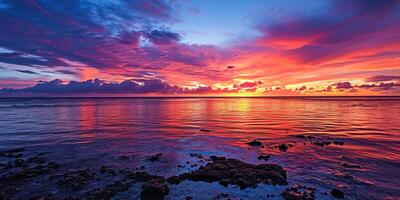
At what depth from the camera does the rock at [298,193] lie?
36.1 ft

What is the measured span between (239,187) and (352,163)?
11.0 meters

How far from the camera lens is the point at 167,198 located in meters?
11.1

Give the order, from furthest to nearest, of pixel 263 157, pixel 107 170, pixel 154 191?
pixel 263 157, pixel 107 170, pixel 154 191

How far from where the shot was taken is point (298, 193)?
455 inches

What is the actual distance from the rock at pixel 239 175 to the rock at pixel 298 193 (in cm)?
86

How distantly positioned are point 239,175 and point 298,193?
3.47 meters

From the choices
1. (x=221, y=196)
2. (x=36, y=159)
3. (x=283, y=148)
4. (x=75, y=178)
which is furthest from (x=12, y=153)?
(x=283, y=148)

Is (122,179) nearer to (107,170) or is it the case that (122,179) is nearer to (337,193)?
(107,170)

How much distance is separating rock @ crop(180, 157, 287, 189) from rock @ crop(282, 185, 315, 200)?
86 cm

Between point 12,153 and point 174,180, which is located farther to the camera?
point 12,153

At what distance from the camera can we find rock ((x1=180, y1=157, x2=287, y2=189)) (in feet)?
42.2

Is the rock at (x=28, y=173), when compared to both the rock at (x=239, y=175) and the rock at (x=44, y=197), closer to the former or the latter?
the rock at (x=44, y=197)

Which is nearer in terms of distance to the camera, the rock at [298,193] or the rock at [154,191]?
the rock at [298,193]

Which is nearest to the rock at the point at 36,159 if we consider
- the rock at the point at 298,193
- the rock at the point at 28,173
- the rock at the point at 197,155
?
the rock at the point at 28,173
